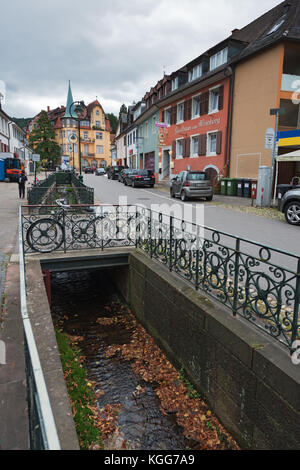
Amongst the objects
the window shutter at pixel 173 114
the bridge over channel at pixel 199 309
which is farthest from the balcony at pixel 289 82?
the bridge over channel at pixel 199 309

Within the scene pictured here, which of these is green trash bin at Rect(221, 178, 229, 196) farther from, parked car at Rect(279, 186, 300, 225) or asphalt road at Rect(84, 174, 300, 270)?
parked car at Rect(279, 186, 300, 225)

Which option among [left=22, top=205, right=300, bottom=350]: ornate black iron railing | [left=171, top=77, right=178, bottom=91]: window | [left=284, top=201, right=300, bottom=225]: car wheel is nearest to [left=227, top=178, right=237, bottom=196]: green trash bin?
[left=284, top=201, right=300, bottom=225]: car wheel

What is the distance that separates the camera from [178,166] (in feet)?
94.6

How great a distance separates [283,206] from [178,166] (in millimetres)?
18333

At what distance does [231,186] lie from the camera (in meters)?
20.0

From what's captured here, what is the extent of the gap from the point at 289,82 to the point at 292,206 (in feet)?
33.4

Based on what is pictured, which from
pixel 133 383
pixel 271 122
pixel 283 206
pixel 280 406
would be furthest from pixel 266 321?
pixel 271 122

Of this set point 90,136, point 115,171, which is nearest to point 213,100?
point 115,171

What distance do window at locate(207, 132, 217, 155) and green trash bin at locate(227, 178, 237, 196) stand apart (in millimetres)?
4159

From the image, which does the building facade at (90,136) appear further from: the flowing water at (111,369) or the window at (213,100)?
the flowing water at (111,369)

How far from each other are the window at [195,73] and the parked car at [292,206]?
17.2 meters

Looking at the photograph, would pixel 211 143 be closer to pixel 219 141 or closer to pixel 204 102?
pixel 219 141

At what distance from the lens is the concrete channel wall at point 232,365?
307cm
